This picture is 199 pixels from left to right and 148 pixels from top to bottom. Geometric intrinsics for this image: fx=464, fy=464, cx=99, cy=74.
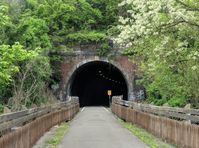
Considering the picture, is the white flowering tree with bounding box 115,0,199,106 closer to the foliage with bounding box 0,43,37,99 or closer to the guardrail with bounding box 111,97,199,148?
the guardrail with bounding box 111,97,199,148

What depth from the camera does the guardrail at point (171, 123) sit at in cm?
1149

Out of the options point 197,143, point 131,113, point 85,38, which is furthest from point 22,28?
point 197,143

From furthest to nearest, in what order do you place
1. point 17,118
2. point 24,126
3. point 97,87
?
point 97,87 < point 24,126 < point 17,118

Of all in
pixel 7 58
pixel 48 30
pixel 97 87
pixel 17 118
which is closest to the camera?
pixel 17 118

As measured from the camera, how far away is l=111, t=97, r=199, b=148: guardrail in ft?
37.7

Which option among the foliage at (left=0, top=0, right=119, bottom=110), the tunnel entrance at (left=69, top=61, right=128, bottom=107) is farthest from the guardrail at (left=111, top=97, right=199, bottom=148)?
the tunnel entrance at (left=69, top=61, right=128, bottom=107)

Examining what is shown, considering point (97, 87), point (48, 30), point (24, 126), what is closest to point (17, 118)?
point (24, 126)

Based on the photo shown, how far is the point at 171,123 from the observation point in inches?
535

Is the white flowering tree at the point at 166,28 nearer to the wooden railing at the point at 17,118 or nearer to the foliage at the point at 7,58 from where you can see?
the wooden railing at the point at 17,118

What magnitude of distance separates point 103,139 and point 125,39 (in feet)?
11.4

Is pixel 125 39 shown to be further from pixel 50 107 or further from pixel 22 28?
pixel 22 28

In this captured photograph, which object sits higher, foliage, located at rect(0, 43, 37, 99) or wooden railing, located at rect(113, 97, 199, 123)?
foliage, located at rect(0, 43, 37, 99)

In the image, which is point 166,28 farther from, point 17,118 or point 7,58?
point 7,58

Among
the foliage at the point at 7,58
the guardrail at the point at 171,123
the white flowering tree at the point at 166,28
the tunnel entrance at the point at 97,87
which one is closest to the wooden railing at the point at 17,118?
the white flowering tree at the point at 166,28
